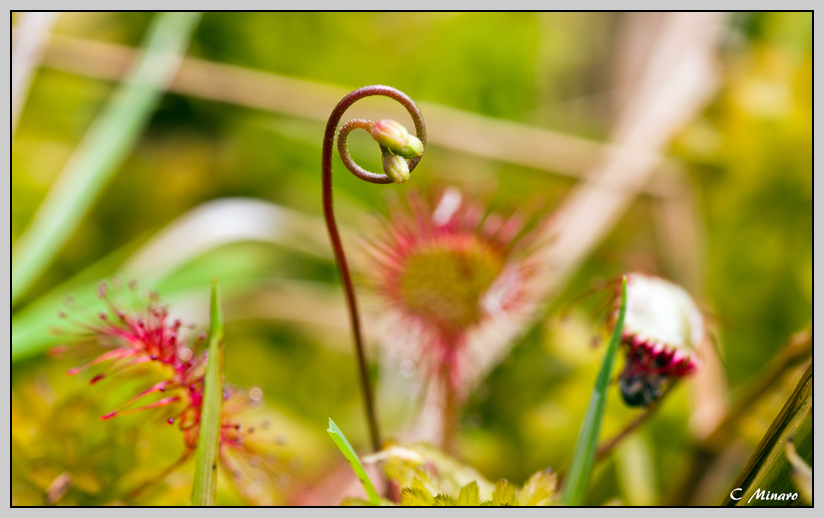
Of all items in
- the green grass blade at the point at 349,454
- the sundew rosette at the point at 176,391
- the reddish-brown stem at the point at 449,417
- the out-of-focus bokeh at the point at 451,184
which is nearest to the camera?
the green grass blade at the point at 349,454

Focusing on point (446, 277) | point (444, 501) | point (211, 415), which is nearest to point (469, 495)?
point (444, 501)

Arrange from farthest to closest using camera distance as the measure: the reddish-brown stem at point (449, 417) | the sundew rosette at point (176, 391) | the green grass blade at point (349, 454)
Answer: the reddish-brown stem at point (449, 417) < the sundew rosette at point (176, 391) < the green grass blade at point (349, 454)

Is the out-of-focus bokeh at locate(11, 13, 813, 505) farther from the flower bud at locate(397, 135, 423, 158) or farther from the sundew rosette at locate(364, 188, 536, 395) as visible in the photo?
the flower bud at locate(397, 135, 423, 158)

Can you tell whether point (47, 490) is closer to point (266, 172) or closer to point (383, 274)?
point (383, 274)

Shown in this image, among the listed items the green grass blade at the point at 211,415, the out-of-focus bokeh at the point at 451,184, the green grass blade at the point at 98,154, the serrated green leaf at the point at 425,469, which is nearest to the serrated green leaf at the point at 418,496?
the serrated green leaf at the point at 425,469

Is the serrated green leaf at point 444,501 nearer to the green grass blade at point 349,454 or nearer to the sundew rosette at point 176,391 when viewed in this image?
the green grass blade at point 349,454
